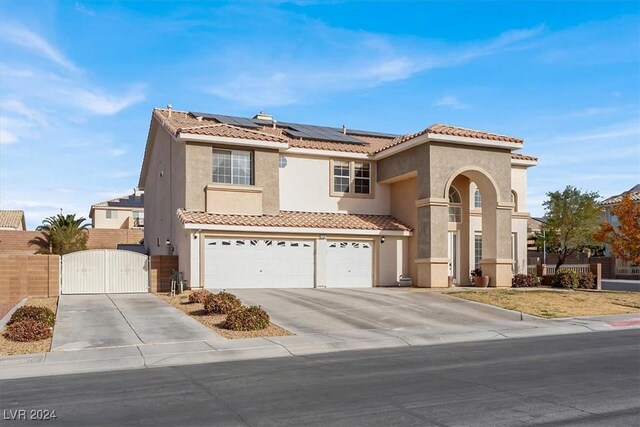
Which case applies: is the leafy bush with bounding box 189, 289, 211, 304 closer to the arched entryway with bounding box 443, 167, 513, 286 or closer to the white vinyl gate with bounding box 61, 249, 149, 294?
the white vinyl gate with bounding box 61, 249, 149, 294

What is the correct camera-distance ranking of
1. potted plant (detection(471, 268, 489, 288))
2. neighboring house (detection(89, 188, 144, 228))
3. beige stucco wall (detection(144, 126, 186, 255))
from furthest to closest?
neighboring house (detection(89, 188, 144, 228))
potted plant (detection(471, 268, 489, 288))
beige stucco wall (detection(144, 126, 186, 255))

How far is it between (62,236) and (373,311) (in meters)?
33.8

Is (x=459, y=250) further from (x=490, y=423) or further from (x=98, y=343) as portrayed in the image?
(x=490, y=423)

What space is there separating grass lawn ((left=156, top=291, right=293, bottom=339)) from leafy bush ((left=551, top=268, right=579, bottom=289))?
717 inches

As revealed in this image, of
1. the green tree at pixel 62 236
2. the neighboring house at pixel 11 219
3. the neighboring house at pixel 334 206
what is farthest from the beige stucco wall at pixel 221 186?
the neighboring house at pixel 11 219

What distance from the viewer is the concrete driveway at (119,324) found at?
577 inches

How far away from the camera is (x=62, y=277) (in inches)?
958

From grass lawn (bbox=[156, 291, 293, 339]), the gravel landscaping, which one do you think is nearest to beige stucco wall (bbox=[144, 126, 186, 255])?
grass lawn (bbox=[156, 291, 293, 339])

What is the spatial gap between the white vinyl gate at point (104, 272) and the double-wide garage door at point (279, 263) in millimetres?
3266

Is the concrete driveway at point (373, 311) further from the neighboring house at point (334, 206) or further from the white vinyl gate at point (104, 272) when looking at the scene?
the white vinyl gate at point (104, 272)

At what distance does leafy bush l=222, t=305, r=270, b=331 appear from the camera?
16219 mm

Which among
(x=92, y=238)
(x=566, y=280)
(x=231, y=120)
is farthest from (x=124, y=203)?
(x=566, y=280)

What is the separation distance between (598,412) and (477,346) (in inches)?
259

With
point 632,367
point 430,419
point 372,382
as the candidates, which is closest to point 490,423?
point 430,419
